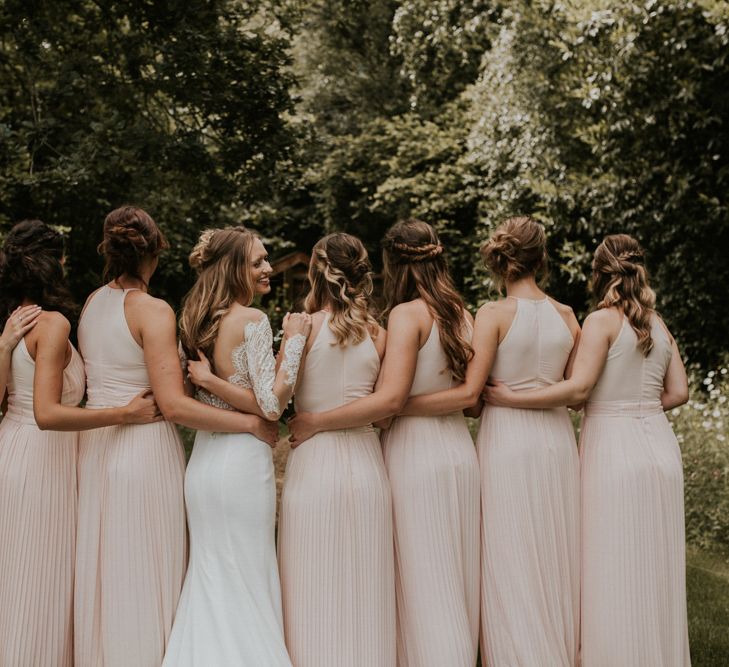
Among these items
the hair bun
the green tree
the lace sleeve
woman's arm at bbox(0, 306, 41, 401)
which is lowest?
the lace sleeve

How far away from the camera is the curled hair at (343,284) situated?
13.5 ft

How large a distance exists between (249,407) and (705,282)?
362 inches

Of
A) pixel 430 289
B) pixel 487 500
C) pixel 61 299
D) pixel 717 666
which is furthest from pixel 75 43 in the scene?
pixel 717 666

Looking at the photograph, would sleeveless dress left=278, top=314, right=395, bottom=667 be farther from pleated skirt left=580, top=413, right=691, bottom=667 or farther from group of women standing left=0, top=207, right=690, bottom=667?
pleated skirt left=580, top=413, right=691, bottom=667

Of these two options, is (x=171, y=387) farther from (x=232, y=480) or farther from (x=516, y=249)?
(x=516, y=249)

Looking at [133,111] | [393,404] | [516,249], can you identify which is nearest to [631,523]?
[393,404]

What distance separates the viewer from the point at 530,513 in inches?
168

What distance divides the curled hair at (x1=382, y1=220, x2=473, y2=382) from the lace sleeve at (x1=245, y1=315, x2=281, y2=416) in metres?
0.73

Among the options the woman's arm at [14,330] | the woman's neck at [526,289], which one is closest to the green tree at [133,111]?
the woman's arm at [14,330]

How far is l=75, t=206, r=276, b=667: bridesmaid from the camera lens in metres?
4.02

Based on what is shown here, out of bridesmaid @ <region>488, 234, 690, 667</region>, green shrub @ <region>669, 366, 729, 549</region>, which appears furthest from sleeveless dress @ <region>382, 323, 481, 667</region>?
green shrub @ <region>669, 366, 729, 549</region>

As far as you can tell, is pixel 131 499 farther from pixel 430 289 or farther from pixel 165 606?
pixel 430 289

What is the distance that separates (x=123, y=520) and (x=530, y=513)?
189 cm

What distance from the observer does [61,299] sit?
4.21m
